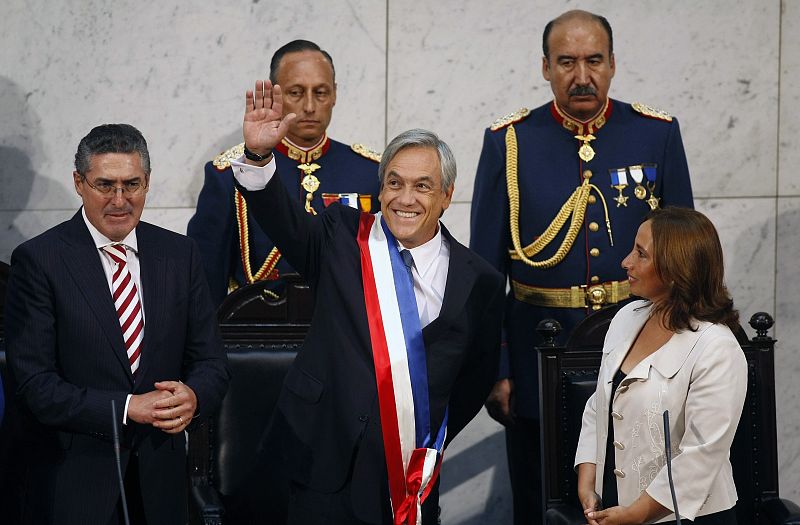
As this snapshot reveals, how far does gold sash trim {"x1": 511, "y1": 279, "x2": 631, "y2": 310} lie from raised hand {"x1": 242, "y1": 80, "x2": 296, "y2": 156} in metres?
1.30

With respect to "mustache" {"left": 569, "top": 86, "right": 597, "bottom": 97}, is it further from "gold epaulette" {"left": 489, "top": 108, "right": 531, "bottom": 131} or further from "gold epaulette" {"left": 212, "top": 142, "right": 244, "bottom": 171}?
"gold epaulette" {"left": 212, "top": 142, "right": 244, "bottom": 171}

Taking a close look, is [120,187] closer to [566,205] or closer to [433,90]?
[566,205]

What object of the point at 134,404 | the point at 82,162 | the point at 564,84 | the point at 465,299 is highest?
the point at 564,84

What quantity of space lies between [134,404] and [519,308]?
142 centimetres

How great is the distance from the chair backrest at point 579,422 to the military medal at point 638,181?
0.67m

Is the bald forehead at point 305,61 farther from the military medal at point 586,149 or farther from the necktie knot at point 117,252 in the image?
the necktie knot at point 117,252

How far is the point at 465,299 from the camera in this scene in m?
2.71

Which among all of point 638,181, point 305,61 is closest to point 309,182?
point 305,61

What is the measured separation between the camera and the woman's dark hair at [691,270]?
269 centimetres

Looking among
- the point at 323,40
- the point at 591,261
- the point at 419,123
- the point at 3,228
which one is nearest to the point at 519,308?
the point at 591,261

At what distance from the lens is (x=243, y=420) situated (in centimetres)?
314

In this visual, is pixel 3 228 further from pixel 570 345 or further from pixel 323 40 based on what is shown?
pixel 570 345

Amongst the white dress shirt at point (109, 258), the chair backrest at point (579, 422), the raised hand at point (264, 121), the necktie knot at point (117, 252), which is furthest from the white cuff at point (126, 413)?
the chair backrest at point (579, 422)

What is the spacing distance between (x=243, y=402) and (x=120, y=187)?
2.29 ft
